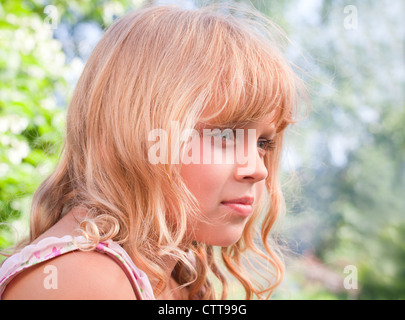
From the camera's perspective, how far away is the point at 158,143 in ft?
2.99

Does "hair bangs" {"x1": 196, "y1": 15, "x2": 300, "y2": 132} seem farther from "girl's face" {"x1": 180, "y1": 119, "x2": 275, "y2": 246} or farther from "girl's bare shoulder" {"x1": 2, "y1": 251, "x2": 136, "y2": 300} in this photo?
"girl's bare shoulder" {"x1": 2, "y1": 251, "x2": 136, "y2": 300}

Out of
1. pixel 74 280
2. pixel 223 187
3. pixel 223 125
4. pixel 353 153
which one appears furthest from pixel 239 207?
pixel 353 153

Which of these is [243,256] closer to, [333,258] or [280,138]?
[280,138]

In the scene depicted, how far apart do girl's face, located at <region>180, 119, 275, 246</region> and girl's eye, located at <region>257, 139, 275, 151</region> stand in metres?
0.09

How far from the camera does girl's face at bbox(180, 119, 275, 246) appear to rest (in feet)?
2.96

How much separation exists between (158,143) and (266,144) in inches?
12.8

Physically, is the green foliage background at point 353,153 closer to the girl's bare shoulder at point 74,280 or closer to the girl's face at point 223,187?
the girl's face at point 223,187

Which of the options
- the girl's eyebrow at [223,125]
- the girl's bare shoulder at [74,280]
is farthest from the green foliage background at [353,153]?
the girl's bare shoulder at [74,280]

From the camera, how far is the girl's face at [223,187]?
2.96 ft

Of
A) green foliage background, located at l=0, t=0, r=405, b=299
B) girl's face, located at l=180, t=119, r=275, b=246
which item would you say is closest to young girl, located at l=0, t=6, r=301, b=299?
girl's face, located at l=180, t=119, r=275, b=246

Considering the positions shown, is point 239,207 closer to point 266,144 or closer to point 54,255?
point 266,144

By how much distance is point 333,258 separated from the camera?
3.76 meters
